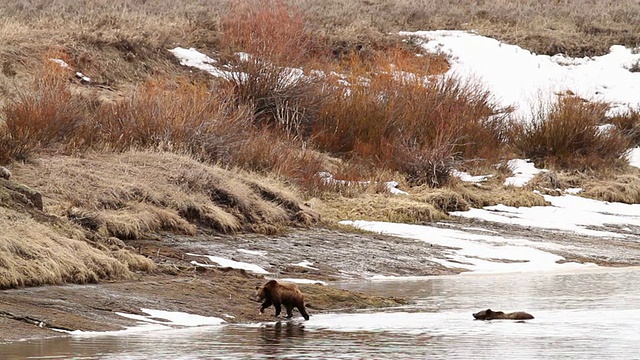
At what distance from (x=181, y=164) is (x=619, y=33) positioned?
116 feet

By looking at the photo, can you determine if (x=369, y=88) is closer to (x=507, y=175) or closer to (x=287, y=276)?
(x=507, y=175)

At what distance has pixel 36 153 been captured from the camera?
20672 millimetres

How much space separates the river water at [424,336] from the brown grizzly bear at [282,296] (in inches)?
8.3

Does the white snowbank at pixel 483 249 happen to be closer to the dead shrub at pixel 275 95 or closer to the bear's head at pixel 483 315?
the bear's head at pixel 483 315

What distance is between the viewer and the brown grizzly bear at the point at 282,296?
42.6 ft

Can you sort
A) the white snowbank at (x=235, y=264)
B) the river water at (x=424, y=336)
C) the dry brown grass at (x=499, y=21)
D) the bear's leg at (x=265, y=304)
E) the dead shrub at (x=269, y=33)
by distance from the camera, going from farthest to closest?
the dry brown grass at (x=499, y=21) < the dead shrub at (x=269, y=33) < the white snowbank at (x=235, y=264) < the bear's leg at (x=265, y=304) < the river water at (x=424, y=336)

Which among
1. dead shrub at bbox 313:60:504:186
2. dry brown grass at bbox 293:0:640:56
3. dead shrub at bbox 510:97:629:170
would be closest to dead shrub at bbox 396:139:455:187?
dead shrub at bbox 313:60:504:186

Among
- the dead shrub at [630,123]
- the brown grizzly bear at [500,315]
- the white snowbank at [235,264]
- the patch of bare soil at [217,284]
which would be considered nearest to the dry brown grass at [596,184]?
the dead shrub at [630,123]

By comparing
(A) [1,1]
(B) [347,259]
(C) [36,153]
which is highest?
(A) [1,1]

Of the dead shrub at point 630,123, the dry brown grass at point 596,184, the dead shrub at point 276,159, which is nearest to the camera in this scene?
the dead shrub at point 276,159

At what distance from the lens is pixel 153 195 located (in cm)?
2022

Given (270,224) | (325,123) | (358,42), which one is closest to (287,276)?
(270,224)

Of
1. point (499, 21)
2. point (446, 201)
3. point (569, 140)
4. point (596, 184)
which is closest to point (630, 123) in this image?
point (569, 140)

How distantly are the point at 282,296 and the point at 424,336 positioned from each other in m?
2.08
